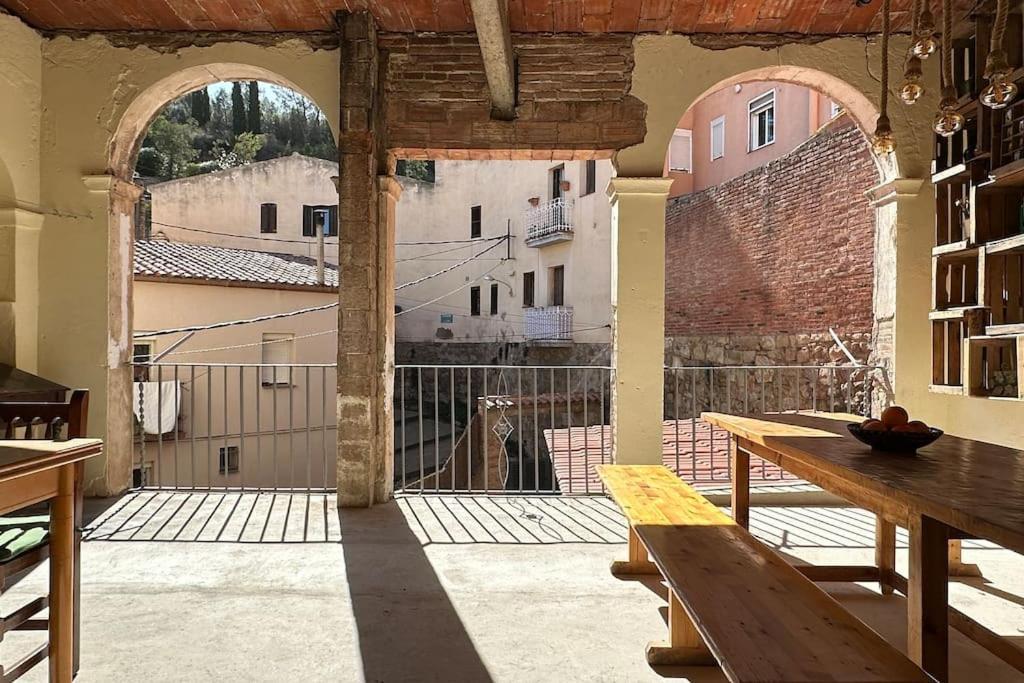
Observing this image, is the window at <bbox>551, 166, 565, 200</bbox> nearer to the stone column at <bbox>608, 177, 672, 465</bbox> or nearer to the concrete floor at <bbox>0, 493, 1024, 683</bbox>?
the stone column at <bbox>608, 177, 672, 465</bbox>

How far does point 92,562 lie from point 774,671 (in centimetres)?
336

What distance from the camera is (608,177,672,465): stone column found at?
4621mm

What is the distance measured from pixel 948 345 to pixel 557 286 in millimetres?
12942

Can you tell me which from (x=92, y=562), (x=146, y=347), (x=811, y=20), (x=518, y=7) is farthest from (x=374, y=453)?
(x=146, y=347)

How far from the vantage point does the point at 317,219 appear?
1669 cm

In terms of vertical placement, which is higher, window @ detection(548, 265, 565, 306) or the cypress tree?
the cypress tree

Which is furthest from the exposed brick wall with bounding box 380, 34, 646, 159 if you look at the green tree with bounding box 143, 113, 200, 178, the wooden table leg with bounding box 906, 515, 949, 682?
the green tree with bounding box 143, 113, 200, 178

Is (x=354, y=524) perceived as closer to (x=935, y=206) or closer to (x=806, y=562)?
(x=806, y=562)

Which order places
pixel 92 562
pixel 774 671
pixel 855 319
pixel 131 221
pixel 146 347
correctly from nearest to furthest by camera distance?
pixel 774 671, pixel 92 562, pixel 131 221, pixel 855 319, pixel 146 347

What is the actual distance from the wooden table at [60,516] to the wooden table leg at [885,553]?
3200 millimetres

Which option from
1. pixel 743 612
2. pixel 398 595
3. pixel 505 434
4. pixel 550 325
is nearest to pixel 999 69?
pixel 743 612

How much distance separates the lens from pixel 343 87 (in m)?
4.45

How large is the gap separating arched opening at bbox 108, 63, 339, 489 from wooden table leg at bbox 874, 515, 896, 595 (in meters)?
3.59

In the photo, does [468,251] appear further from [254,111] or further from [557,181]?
[254,111]
